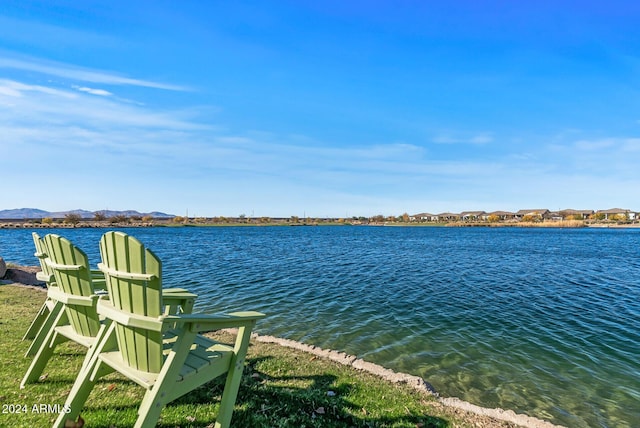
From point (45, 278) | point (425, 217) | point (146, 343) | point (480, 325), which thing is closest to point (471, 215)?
point (425, 217)

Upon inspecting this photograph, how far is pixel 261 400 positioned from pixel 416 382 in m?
2.36

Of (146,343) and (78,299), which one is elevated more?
(78,299)

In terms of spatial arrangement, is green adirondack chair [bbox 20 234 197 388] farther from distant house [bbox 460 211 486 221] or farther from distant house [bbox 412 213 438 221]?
distant house [bbox 412 213 438 221]

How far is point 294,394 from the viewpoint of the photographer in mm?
3910

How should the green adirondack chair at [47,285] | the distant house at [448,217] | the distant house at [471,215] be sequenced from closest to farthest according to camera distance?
the green adirondack chair at [47,285] < the distant house at [471,215] < the distant house at [448,217]

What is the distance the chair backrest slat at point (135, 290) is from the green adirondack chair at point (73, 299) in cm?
46

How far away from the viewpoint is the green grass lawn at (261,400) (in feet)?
10.5

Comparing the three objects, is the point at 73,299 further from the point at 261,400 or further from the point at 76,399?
the point at 261,400

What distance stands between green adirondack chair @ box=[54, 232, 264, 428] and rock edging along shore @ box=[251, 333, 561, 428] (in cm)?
273

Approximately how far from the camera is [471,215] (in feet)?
553

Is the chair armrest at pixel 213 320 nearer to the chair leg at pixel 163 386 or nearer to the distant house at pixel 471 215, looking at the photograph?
the chair leg at pixel 163 386

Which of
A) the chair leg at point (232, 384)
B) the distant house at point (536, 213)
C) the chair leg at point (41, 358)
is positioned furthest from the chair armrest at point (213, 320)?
the distant house at point (536, 213)

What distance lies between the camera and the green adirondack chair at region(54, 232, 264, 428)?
244 cm

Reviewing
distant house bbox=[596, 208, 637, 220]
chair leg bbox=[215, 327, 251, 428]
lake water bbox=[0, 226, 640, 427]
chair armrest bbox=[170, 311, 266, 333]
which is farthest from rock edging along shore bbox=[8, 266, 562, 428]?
distant house bbox=[596, 208, 637, 220]
